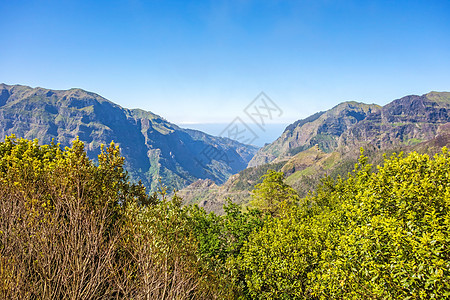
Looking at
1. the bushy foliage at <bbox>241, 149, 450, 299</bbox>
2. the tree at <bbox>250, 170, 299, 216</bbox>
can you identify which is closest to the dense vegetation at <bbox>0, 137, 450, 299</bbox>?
the bushy foliage at <bbox>241, 149, 450, 299</bbox>

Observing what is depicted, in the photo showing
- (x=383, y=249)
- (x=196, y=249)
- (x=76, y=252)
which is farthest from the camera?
(x=196, y=249)

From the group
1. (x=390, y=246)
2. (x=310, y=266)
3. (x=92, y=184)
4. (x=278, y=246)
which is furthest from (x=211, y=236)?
(x=390, y=246)

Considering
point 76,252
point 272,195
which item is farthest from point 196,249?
point 272,195

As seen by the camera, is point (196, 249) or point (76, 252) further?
point (196, 249)

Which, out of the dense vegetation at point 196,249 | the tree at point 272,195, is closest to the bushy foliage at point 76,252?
the dense vegetation at point 196,249

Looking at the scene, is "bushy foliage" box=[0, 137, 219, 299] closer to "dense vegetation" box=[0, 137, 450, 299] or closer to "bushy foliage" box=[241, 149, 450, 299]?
"dense vegetation" box=[0, 137, 450, 299]

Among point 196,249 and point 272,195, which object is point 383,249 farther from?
point 272,195

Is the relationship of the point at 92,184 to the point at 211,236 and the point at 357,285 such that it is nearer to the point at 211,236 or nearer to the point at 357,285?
the point at 211,236

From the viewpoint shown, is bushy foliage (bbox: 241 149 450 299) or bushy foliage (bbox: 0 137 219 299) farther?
bushy foliage (bbox: 0 137 219 299)

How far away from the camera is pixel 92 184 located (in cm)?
1644

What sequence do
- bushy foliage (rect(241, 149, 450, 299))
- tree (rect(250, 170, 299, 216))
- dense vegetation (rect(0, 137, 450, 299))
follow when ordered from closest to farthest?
1. bushy foliage (rect(241, 149, 450, 299))
2. dense vegetation (rect(0, 137, 450, 299))
3. tree (rect(250, 170, 299, 216))

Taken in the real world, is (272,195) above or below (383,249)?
below

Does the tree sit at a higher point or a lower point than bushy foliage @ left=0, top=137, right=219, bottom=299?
lower

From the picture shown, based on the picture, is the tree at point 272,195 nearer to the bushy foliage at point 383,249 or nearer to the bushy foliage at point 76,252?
the bushy foliage at point 383,249
